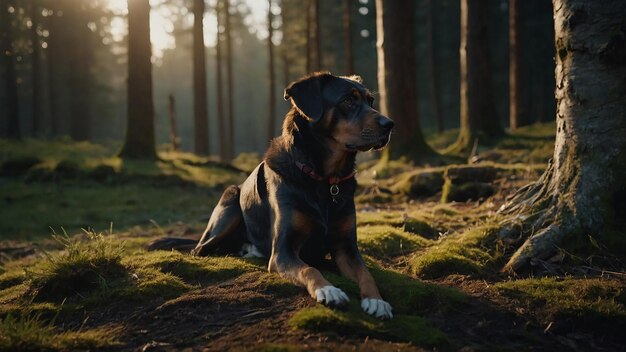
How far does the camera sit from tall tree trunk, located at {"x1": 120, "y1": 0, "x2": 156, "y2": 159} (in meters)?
16.9

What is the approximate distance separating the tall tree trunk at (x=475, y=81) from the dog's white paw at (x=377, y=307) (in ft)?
44.9

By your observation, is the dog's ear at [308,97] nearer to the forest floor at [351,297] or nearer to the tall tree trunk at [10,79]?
the forest floor at [351,297]

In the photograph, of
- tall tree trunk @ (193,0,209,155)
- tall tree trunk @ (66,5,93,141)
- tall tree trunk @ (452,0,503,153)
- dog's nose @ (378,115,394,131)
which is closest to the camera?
dog's nose @ (378,115,394,131)

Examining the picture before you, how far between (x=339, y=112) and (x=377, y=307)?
2.17 metres

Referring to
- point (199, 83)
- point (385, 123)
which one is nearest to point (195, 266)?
point (385, 123)

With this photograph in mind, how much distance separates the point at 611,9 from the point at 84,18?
124 ft

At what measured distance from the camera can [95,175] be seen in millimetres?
15023

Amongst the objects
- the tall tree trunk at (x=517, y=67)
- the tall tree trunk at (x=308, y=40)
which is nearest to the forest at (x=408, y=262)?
the tall tree trunk at (x=517, y=67)

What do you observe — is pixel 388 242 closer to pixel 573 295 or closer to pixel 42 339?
pixel 573 295

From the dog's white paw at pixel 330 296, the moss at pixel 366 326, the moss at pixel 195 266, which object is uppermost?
the dog's white paw at pixel 330 296

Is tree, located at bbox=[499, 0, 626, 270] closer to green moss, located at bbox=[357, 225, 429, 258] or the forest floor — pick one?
the forest floor

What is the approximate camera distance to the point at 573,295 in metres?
4.02

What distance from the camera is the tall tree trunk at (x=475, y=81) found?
1684cm

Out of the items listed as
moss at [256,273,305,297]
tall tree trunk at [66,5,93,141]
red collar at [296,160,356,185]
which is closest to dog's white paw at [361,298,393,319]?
moss at [256,273,305,297]
